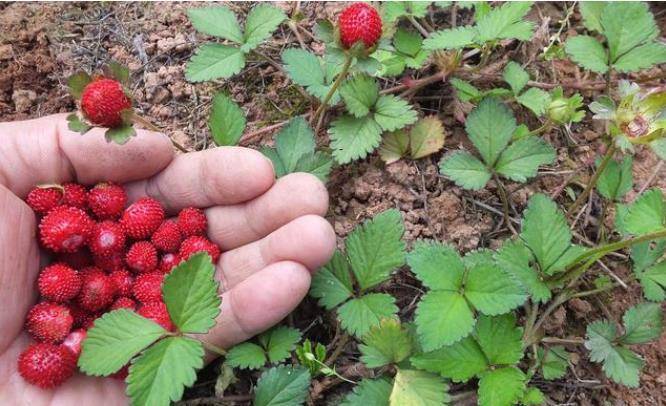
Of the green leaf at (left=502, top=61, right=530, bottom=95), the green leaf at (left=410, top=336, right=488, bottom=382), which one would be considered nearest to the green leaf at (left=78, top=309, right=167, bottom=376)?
the green leaf at (left=410, top=336, right=488, bottom=382)

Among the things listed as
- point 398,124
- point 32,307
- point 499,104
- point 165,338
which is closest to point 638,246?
point 499,104

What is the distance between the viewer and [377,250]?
6.71 ft

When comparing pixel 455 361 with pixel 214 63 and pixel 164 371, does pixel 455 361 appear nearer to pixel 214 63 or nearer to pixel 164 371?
pixel 164 371

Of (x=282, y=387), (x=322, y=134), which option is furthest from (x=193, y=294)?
(x=322, y=134)

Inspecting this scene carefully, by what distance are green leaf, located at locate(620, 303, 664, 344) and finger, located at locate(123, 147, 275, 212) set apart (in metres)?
1.19

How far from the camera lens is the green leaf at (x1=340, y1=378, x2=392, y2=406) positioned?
6.24 ft

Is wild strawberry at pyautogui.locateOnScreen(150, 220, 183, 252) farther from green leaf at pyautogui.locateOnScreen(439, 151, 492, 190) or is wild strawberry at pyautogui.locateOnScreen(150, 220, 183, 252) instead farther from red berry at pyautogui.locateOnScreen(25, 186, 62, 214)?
green leaf at pyautogui.locateOnScreen(439, 151, 492, 190)

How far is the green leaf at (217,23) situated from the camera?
246 centimetres

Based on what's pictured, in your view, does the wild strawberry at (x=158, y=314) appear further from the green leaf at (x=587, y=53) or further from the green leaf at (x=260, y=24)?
the green leaf at (x=587, y=53)

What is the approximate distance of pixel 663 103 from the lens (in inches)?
72.9

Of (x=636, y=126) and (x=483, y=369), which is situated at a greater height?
(x=636, y=126)

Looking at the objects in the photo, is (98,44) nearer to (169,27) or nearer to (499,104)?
(169,27)

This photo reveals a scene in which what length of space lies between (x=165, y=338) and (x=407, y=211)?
994 millimetres

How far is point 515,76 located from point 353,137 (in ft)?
2.14
